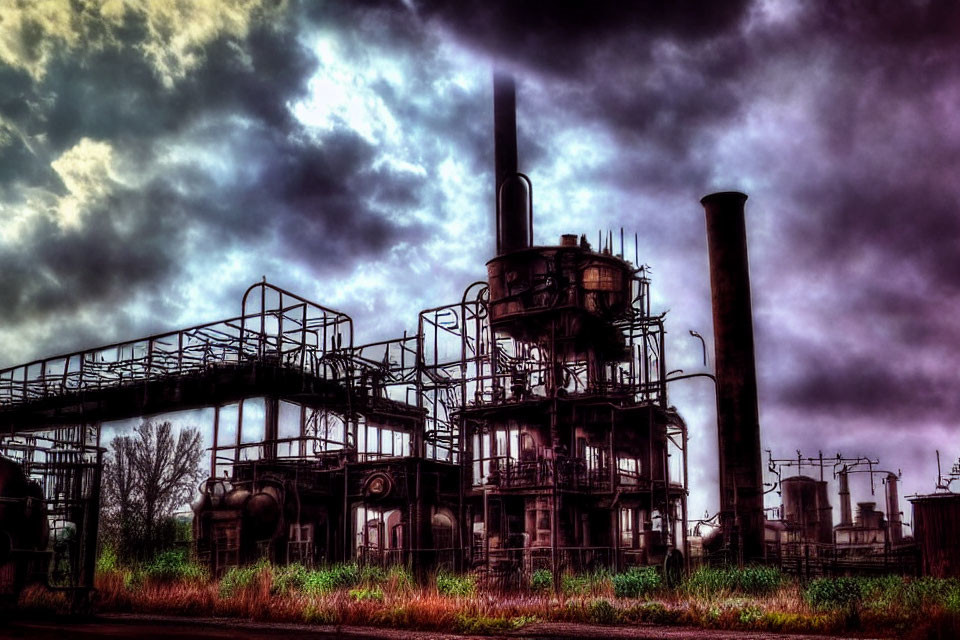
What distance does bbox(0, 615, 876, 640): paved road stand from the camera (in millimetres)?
13102

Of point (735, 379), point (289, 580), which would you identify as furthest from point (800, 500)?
point (289, 580)

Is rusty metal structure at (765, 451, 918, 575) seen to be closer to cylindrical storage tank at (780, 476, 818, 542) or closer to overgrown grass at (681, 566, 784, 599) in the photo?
cylindrical storage tank at (780, 476, 818, 542)

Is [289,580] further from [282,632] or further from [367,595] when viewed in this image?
[282,632]

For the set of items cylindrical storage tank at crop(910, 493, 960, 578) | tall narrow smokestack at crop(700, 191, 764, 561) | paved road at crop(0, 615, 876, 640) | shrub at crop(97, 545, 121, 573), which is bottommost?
paved road at crop(0, 615, 876, 640)

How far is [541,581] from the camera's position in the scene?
2194 centimetres

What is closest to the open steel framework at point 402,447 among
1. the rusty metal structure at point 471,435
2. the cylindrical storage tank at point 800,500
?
the rusty metal structure at point 471,435

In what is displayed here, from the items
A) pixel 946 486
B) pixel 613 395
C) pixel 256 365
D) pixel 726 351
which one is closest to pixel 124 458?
pixel 256 365

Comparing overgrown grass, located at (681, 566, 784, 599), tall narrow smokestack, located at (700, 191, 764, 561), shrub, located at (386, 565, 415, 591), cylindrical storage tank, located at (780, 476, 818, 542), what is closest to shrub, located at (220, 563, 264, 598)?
shrub, located at (386, 565, 415, 591)

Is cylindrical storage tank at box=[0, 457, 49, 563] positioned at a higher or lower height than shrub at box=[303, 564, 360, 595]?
higher

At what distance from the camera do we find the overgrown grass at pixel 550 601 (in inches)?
562

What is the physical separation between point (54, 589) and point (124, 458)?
89.3 feet

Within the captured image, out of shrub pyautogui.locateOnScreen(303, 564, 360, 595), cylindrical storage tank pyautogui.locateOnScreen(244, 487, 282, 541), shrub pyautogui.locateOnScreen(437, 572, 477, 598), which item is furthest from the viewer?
cylindrical storage tank pyautogui.locateOnScreen(244, 487, 282, 541)

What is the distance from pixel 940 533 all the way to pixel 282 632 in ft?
44.1

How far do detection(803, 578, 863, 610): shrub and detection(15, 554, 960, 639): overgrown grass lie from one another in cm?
2
